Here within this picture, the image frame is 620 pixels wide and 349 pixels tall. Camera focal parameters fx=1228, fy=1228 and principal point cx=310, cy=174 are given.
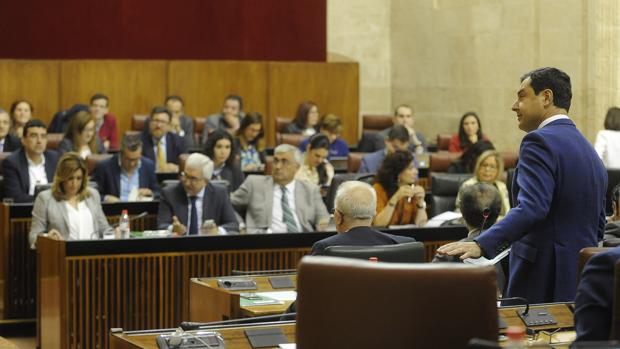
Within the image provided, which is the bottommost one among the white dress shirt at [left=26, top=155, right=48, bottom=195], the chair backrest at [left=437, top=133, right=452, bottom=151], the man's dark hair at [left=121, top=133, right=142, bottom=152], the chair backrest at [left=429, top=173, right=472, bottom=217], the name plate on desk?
the name plate on desk

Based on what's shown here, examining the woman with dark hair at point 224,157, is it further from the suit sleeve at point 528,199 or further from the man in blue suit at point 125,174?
the suit sleeve at point 528,199

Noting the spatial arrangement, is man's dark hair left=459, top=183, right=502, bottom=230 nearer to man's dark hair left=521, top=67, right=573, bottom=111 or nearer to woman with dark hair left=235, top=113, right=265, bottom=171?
man's dark hair left=521, top=67, right=573, bottom=111

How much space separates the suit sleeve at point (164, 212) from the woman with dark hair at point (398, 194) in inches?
54.7

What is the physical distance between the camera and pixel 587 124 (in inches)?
497

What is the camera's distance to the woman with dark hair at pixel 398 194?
830 cm

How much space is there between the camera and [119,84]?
14.9m

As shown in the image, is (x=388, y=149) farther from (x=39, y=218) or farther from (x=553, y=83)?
(x=553, y=83)

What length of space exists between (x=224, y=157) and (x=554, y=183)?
212 inches

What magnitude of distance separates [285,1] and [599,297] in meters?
13.1

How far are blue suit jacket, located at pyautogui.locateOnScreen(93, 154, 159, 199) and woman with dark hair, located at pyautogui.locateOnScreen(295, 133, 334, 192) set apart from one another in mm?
1177

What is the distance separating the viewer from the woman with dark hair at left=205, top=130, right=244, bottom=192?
380 inches

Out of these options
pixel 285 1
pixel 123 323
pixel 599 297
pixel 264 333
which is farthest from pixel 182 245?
pixel 285 1

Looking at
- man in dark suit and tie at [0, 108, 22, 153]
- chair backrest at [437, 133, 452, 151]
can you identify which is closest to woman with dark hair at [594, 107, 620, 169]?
chair backrest at [437, 133, 452, 151]

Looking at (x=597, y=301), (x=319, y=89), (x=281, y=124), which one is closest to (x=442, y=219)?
(x=597, y=301)
